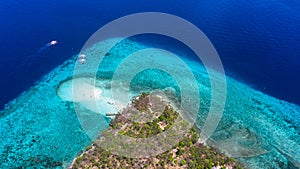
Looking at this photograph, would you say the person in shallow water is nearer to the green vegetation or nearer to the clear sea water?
the clear sea water

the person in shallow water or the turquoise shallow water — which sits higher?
the person in shallow water

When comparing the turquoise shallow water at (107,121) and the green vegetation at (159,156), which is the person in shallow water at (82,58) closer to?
the turquoise shallow water at (107,121)

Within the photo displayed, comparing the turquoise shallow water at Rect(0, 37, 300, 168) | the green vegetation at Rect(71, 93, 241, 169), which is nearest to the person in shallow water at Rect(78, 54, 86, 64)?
the turquoise shallow water at Rect(0, 37, 300, 168)

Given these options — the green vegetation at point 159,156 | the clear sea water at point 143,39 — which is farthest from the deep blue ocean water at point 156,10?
the green vegetation at point 159,156

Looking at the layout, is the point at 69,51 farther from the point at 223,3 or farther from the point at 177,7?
the point at 223,3

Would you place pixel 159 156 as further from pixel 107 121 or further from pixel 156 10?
pixel 156 10

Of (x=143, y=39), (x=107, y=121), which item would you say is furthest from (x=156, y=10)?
(x=107, y=121)
